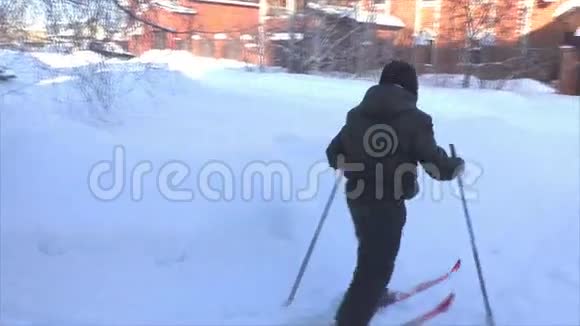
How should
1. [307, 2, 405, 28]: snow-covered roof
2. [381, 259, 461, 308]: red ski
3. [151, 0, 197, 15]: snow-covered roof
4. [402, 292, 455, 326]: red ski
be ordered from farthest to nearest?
[307, 2, 405, 28]: snow-covered roof, [151, 0, 197, 15]: snow-covered roof, [381, 259, 461, 308]: red ski, [402, 292, 455, 326]: red ski

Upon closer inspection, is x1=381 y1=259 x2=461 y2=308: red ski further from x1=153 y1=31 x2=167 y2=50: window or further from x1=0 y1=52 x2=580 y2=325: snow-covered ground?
x1=153 y1=31 x2=167 y2=50: window

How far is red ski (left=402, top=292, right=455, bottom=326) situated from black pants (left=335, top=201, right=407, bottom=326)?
540mm

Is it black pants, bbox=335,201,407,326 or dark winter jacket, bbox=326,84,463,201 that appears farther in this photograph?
black pants, bbox=335,201,407,326

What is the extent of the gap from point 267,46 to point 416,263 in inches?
706

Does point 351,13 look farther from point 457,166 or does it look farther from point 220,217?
point 457,166

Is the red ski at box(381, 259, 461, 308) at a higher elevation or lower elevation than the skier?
lower

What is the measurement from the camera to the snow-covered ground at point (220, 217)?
4.66 meters

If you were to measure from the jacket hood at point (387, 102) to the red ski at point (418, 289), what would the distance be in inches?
58.1

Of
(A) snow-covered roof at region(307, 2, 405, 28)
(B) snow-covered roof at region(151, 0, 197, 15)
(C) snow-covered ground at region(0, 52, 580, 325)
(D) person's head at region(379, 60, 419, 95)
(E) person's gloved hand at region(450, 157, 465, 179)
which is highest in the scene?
(A) snow-covered roof at region(307, 2, 405, 28)

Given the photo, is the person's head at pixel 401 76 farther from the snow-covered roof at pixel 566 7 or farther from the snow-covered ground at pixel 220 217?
the snow-covered roof at pixel 566 7

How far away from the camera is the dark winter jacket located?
3758mm

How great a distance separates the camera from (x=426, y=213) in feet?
19.4

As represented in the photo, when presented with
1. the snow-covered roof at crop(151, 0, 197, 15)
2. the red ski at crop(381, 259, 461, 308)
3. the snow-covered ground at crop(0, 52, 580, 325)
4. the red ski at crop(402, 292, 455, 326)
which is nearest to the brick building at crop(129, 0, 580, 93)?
the snow-covered roof at crop(151, 0, 197, 15)

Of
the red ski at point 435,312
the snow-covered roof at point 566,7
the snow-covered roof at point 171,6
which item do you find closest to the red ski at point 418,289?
the red ski at point 435,312
